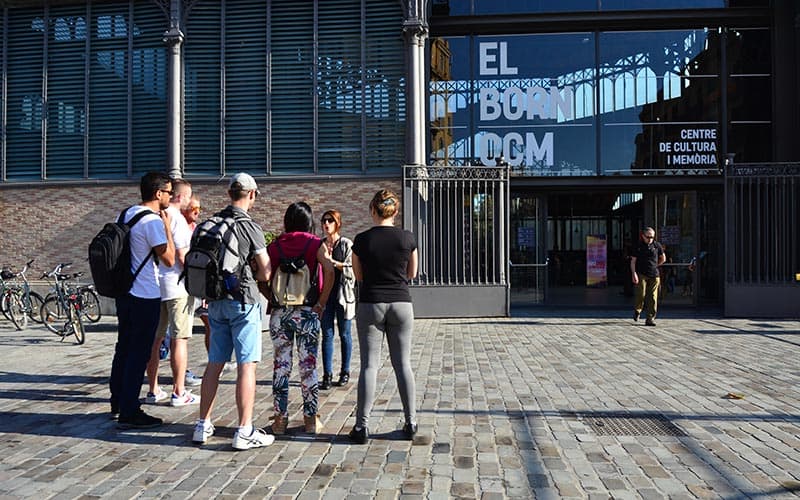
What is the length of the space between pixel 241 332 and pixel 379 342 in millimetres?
974

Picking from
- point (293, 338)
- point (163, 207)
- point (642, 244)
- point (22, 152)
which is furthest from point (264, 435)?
point (22, 152)

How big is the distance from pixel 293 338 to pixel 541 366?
384cm

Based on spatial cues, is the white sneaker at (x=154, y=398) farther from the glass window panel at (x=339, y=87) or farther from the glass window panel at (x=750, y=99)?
the glass window panel at (x=750, y=99)

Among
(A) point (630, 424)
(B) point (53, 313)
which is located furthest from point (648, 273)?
(B) point (53, 313)

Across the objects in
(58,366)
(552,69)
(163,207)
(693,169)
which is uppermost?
(552,69)

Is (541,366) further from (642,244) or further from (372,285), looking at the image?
(642,244)

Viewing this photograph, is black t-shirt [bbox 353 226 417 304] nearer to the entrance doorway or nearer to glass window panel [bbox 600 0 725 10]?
the entrance doorway

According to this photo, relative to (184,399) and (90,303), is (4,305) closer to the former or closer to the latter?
(90,303)

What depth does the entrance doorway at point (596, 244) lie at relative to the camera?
1570 cm

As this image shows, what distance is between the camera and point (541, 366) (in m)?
7.59

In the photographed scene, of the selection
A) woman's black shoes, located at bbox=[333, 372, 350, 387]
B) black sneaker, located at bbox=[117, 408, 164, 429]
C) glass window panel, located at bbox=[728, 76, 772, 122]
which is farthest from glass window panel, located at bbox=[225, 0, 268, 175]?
glass window panel, located at bbox=[728, 76, 772, 122]

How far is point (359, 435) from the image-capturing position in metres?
4.46

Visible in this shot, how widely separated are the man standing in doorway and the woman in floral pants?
8928 mm

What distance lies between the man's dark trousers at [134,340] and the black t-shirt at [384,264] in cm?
181
